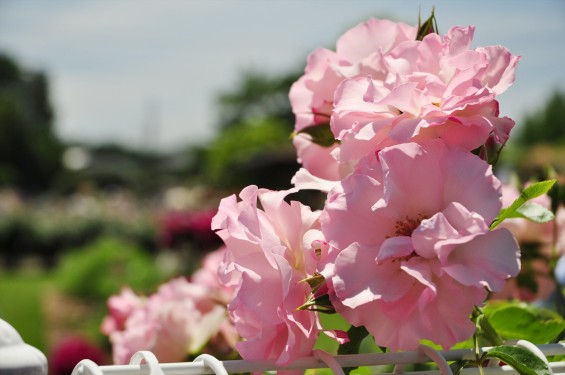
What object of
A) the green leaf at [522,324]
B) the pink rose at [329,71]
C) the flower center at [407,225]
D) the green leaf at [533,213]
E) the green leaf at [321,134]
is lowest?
the green leaf at [522,324]

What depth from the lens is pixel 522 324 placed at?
2.03 feet

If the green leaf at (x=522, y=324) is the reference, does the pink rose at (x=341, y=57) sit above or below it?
above

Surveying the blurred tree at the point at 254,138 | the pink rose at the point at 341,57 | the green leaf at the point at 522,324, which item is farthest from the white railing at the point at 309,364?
the blurred tree at the point at 254,138

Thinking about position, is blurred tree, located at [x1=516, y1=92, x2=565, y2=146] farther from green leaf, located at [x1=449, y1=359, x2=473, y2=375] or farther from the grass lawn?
green leaf, located at [x1=449, y1=359, x2=473, y2=375]

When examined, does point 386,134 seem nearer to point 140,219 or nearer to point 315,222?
point 315,222

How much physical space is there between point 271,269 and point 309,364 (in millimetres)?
61

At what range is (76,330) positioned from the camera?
275 inches

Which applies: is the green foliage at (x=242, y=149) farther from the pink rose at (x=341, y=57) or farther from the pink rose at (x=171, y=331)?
the pink rose at (x=341, y=57)

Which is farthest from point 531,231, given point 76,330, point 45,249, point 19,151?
point 19,151

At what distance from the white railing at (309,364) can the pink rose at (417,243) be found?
1 cm

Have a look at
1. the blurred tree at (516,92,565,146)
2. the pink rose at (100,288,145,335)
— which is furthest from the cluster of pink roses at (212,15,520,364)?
the blurred tree at (516,92,565,146)

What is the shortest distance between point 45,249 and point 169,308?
12.9m

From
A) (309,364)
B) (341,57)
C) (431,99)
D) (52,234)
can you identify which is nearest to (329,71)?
(341,57)

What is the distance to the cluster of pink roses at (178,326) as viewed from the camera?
0.69 m
